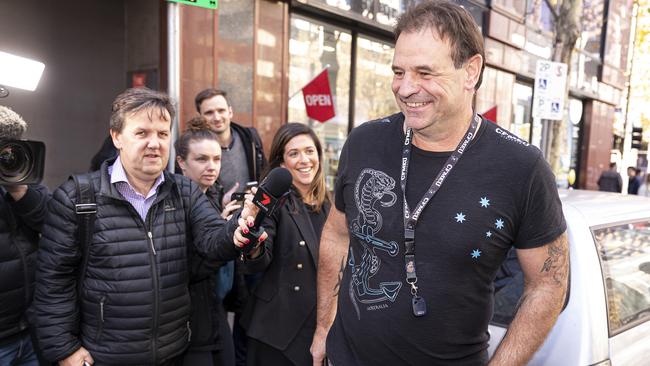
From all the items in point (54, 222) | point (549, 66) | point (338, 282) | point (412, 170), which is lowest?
point (338, 282)

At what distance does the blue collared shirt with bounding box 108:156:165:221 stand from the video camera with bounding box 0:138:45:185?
1.21ft

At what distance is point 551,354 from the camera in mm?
2082

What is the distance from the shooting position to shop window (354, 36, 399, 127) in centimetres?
923

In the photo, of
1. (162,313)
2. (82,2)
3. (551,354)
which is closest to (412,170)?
(551,354)

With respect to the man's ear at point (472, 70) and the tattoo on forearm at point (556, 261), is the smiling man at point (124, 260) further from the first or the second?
the tattoo on forearm at point (556, 261)

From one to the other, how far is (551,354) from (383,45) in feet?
26.8

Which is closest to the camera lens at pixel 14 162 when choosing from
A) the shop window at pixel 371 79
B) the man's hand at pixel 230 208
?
the man's hand at pixel 230 208

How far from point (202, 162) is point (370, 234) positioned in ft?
5.97

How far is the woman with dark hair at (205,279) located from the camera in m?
2.71

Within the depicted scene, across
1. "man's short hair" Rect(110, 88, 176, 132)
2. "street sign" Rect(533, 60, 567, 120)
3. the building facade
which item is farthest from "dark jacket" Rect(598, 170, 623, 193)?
"man's short hair" Rect(110, 88, 176, 132)

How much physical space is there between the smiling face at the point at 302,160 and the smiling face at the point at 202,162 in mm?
609

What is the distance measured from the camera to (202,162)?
3.42 metres

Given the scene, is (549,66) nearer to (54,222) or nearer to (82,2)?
(82,2)

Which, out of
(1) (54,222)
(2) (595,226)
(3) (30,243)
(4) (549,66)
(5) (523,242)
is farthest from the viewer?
(4) (549,66)
